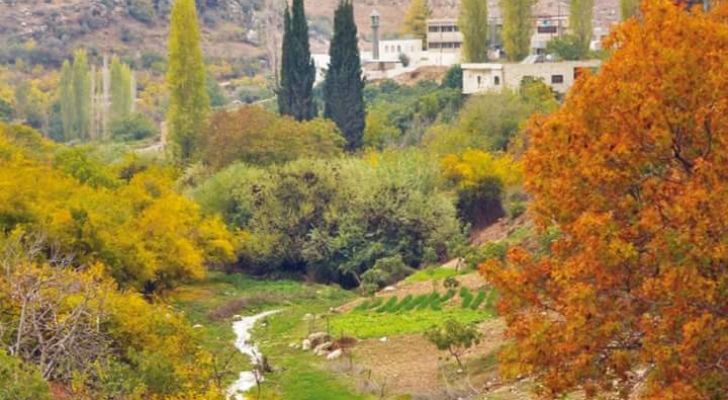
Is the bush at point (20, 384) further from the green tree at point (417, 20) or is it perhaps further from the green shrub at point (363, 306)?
the green tree at point (417, 20)

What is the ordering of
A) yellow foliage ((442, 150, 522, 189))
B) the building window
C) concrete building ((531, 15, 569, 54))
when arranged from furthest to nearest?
1. the building window
2. concrete building ((531, 15, 569, 54))
3. yellow foliage ((442, 150, 522, 189))

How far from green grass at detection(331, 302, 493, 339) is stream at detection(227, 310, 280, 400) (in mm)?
2006

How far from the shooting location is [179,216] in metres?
38.6

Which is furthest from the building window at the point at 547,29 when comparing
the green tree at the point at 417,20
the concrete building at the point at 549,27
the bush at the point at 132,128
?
the bush at the point at 132,128

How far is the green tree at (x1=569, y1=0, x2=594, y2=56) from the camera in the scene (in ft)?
225

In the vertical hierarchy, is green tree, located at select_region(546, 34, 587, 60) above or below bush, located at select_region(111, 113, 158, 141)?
above

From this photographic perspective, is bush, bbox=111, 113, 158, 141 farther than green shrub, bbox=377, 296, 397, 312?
Yes

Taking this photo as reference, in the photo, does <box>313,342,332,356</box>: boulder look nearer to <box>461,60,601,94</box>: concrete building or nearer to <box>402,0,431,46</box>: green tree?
<box>461,60,601,94</box>: concrete building

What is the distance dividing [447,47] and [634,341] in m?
74.8

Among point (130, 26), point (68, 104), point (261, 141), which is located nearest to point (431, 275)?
point (261, 141)

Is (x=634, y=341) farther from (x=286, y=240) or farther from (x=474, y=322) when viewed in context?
(x=286, y=240)

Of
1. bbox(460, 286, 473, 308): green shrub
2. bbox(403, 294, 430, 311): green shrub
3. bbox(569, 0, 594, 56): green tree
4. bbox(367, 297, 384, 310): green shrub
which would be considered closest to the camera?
bbox(460, 286, 473, 308): green shrub

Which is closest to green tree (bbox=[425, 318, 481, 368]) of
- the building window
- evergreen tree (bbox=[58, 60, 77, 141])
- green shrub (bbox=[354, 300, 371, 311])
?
green shrub (bbox=[354, 300, 371, 311])

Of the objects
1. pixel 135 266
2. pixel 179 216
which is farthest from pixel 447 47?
pixel 135 266
